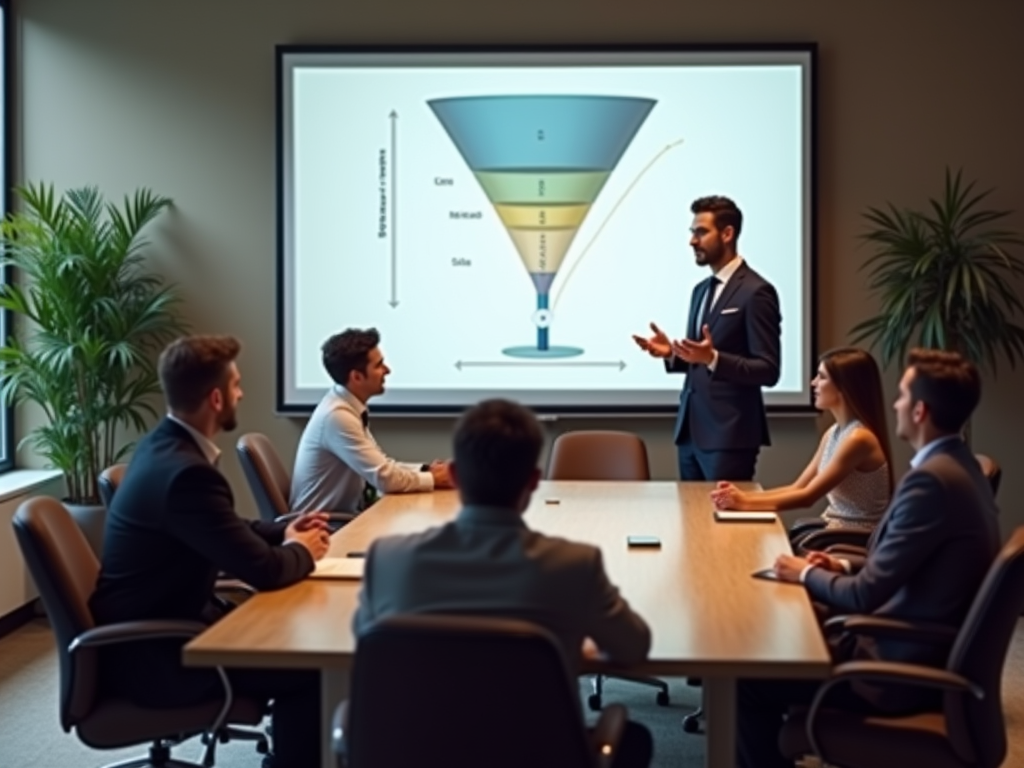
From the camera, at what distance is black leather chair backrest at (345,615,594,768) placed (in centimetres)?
209

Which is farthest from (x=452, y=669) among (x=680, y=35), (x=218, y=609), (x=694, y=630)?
(x=680, y=35)

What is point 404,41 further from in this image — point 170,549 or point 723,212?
point 170,549

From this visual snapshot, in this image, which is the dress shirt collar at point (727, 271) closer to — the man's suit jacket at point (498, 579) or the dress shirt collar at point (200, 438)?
the dress shirt collar at point (200, 438)

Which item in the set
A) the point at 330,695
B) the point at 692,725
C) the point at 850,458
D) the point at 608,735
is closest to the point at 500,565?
the point at 608,735

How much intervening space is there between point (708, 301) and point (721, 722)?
281 cm

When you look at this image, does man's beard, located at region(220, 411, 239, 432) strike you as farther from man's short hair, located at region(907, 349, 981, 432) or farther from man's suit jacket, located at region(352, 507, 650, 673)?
man's short hair, located at region(907, 349, 981, 432)

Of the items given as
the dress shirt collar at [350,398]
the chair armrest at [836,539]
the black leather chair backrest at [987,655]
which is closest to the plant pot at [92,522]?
the dress shirt collar at [350,398]

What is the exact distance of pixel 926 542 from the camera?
9.27 ft

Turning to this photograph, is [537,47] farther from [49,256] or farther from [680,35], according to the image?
[49,256]

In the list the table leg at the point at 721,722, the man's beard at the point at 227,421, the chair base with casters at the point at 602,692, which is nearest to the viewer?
the table leg at the point at 721,722

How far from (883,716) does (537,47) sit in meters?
4.08

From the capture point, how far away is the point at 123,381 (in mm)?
6242

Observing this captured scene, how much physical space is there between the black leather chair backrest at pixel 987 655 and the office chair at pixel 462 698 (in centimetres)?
92

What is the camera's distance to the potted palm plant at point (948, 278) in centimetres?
576
